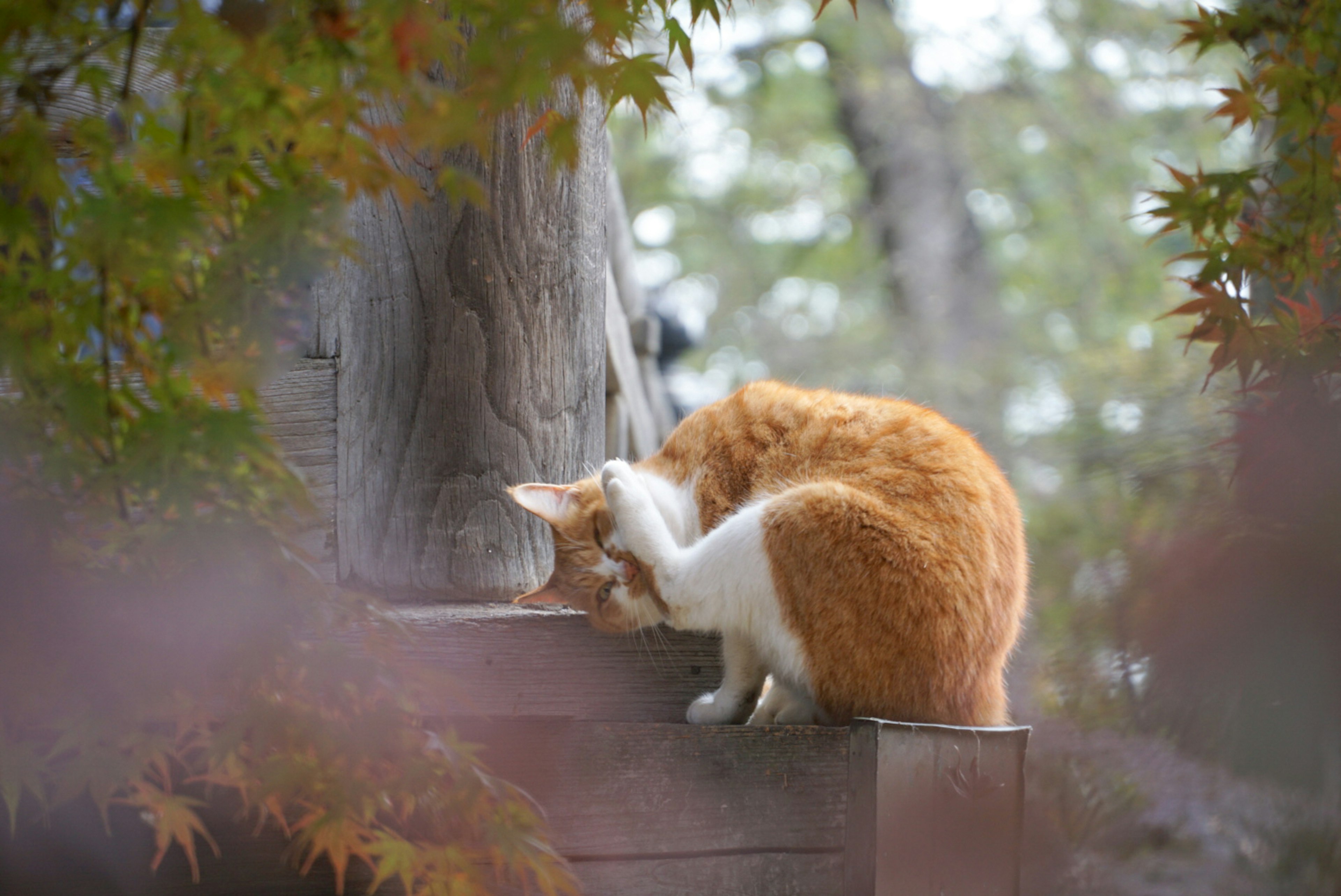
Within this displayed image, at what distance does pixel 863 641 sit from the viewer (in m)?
1.45

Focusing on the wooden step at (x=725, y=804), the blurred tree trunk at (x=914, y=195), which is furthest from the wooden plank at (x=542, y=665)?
the blurred tree trunk at (x=914, y=195)

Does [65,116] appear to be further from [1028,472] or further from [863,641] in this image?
[1028,472]

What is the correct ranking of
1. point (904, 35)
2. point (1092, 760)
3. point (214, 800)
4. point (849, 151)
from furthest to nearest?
point (849, 151) → point (904, 35) → point (1092, 760) → point (214, 800)

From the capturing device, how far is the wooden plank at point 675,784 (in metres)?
1.35

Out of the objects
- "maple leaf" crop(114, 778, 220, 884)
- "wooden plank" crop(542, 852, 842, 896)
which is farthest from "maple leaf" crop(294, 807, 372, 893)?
"wooden plank" crop(542, 852, 842, 896)

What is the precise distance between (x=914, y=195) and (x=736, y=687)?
10.0 m

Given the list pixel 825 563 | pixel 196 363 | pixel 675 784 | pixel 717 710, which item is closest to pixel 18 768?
pixel 196 363

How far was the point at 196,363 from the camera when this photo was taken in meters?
0.82

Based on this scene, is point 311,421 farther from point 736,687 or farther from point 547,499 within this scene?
point 736,687

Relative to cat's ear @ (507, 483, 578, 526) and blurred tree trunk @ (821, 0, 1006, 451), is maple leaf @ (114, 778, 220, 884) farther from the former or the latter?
blurred tree trunk @ (821, 0, 1006, 451)

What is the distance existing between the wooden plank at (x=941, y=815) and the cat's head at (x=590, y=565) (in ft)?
1.49

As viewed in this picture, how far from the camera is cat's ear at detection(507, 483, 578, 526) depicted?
1579 millimetres

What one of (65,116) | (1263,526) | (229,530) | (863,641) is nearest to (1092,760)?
(1263,526)

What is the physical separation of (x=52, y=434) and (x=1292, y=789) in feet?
7.99
